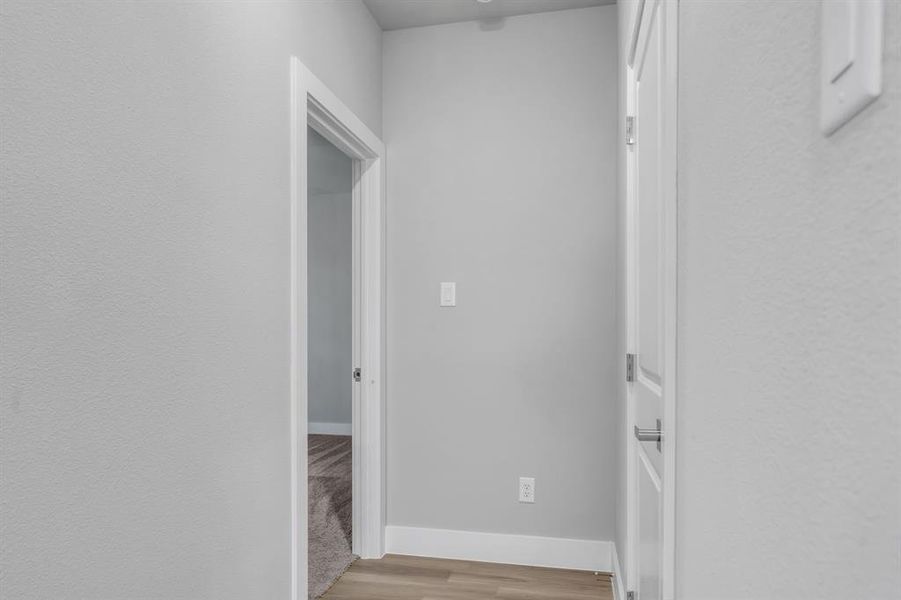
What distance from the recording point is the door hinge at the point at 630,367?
195 cm

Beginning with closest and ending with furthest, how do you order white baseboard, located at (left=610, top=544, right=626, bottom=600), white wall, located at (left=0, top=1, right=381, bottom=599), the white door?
white wall, located at (left=0, top=1, right=381, bottom=599)
the white door
white baseboard, located at (left=610, top=544, right=626, bottom=600)

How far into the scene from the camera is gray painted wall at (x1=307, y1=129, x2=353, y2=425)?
18.3ft

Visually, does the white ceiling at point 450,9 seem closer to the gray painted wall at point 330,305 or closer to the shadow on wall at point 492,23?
the shadow on wall at point 492,23

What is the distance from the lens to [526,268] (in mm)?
2832

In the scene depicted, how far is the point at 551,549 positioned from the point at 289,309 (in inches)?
70.4

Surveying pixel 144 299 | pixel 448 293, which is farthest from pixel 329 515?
pixel 144 299

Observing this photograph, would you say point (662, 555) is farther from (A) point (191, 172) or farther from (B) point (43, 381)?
(A) point (191, 172)

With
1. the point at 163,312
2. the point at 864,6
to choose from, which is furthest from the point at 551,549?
the point at 864,6

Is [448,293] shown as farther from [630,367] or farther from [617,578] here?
[617,578]

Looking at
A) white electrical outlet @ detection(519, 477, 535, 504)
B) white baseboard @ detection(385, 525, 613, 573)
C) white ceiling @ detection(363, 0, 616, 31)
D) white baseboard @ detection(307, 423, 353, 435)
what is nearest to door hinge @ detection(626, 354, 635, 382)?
white electrical outlet @ detection(519, 477, 535, 504)

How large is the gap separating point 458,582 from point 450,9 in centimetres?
270

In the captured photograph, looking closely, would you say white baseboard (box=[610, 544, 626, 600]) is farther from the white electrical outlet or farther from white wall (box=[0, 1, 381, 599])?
white wall (box=[0, 1, 381, 599])

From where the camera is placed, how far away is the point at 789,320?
0.49m

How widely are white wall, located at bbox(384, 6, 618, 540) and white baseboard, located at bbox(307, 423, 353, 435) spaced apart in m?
2.77
